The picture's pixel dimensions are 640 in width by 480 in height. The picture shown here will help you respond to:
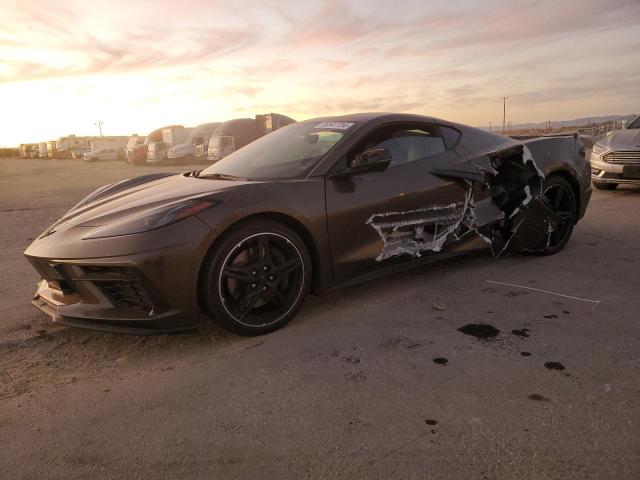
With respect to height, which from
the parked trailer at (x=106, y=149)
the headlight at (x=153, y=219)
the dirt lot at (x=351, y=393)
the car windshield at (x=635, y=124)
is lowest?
the dirt lot at (x=351, y=393)

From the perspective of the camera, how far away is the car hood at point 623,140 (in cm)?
785

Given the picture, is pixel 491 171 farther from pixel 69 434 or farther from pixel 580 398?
pixel 69 434

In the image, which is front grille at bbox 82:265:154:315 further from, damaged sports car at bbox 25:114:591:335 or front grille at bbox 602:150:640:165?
front grille at bbox 602:150:640:165

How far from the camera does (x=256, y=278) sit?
285 cm

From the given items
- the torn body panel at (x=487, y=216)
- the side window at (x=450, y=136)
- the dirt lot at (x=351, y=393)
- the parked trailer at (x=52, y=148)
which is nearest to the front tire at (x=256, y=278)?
the dirt lot at (x=351, y=393)

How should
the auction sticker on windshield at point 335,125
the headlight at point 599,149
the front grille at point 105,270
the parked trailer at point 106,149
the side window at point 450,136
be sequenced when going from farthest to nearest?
1. the parked trailer at point 106,149
2. the headlight at point 599,149
3. the side window at point 450,136
4. the auction sticker on windshield at point 335,125
5. the front grille at point 105,270

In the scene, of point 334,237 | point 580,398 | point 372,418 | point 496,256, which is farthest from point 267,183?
point 496,256

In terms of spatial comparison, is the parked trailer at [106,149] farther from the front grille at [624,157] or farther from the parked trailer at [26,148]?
the front grille at [624,157]

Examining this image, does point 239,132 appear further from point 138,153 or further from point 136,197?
point 136,197

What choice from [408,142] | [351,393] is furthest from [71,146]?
[351,393]

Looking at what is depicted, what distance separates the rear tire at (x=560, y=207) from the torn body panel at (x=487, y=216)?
0.29 feet

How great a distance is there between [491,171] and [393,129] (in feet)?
3.23

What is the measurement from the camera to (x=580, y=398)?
6.90ft

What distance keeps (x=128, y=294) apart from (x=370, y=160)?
1.70 meters
